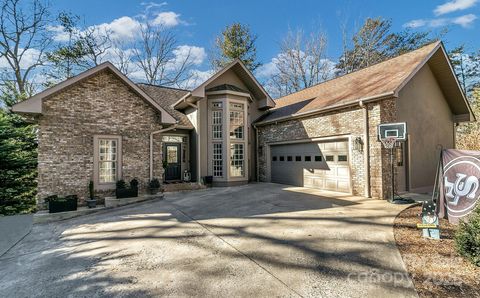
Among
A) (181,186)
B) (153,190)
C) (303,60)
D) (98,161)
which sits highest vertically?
(303,60)

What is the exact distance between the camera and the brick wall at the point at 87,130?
8.47m

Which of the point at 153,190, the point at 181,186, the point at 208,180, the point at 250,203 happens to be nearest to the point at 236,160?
the point at 208,180

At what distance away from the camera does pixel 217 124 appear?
13156 mm

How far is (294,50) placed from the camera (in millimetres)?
26016

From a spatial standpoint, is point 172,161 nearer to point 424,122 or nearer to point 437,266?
point 437,266

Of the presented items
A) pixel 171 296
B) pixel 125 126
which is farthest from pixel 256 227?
pixel 125 126

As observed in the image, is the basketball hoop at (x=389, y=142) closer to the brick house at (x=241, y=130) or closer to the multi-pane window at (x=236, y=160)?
the brick house at (x=241, y=130)

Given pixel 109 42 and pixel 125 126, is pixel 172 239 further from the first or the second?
pixel 109 42

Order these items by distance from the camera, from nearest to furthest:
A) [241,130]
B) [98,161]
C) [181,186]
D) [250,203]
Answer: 1. [250,203]
2. [98,161]
3. [181,186]
4. [241,130]

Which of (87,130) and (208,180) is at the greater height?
(87,130)

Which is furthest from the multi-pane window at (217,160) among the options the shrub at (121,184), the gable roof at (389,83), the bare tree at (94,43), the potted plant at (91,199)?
the bare tree at (94,43)

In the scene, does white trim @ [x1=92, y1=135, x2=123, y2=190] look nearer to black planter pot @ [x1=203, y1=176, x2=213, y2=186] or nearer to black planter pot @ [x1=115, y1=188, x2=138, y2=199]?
black planter pot @ [x1=115, y1=188, x2=138, y2=199]

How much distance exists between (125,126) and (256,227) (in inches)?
291

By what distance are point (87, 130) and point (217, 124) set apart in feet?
20.5
